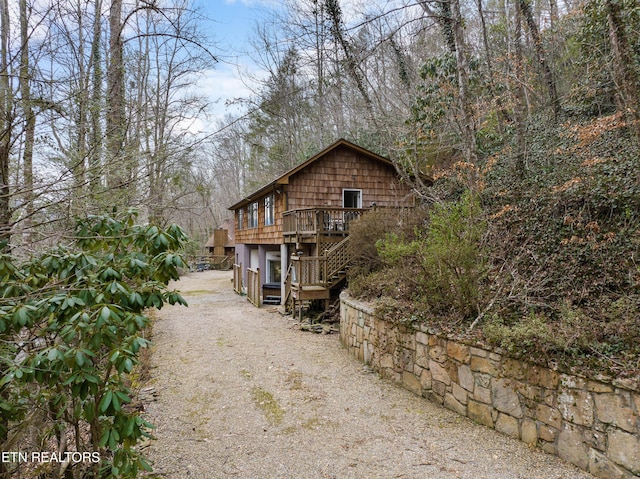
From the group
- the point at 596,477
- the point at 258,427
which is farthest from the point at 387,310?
the point at 596,477

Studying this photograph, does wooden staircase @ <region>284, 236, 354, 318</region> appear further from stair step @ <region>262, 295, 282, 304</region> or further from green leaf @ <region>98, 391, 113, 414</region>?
green leaf @ <region>98, 391, 113, 414</region>

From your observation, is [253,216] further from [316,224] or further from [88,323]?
[88,323]

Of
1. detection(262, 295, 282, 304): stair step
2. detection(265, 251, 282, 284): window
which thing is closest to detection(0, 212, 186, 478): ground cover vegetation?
detection(262, 295, 282, 304): stair step

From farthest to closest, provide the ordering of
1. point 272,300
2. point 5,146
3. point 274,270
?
point 274,270 < point 272,300 < point 5,146

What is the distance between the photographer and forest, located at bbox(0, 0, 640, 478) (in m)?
2.32

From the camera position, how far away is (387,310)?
5766 millimetres

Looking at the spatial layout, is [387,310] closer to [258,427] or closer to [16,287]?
[258,427]

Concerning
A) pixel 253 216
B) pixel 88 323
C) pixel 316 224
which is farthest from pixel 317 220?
pixel 88 323

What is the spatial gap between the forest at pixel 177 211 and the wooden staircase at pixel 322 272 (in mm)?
1013

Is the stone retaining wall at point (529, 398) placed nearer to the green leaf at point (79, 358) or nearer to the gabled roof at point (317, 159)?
the green leaf at point (79, 358)

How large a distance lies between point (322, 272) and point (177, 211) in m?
4.81

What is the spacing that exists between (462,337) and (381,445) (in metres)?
1.61

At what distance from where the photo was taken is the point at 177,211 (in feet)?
19.9

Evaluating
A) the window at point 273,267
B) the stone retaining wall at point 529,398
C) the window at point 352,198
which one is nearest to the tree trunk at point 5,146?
the stone retaining wall at point 529,398
